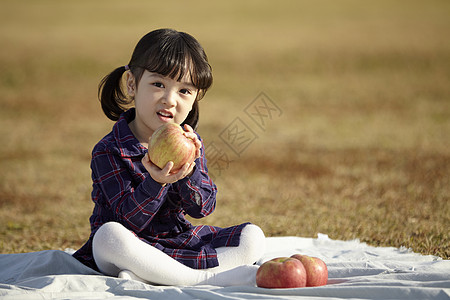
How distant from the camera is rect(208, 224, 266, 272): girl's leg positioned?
3449 millimetres

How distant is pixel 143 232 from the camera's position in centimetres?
344

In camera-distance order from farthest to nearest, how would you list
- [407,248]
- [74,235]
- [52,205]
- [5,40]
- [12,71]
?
[5,40] < [12,71] < [52,205] < [74,235] < [407,248]

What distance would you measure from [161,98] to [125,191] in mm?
572

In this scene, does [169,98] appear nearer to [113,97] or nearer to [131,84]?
[131,84]

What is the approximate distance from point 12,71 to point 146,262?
14812mm

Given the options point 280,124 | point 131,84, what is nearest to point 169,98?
point 131,84

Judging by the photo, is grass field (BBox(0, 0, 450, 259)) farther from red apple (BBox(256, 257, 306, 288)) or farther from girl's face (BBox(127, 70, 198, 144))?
girl's face (BBox(127, 70, 198, 144))

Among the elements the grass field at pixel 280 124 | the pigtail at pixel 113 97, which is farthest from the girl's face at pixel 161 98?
the grass field at pixel 280 124

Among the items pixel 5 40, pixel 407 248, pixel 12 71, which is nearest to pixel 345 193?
pixel 407 248

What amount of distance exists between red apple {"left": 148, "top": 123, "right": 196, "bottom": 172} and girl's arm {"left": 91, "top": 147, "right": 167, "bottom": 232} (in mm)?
139

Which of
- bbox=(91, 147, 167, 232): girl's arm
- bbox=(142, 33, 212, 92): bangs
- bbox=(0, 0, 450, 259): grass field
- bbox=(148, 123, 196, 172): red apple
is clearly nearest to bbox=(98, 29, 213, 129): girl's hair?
bbox=(142, 33, 212, 92): bangs

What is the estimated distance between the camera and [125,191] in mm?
3312

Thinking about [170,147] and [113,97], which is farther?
[113,97]

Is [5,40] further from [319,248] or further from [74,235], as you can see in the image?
[319,248]
